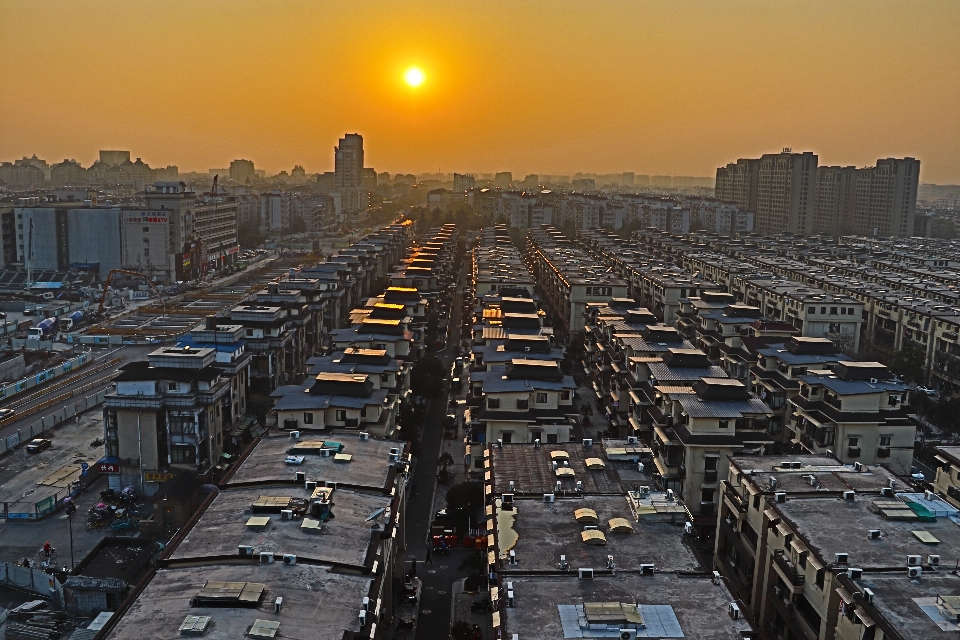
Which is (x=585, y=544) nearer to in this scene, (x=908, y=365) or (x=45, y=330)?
(x=908, y=365)

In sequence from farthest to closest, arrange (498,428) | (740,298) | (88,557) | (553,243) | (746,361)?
(553,243) → (740,298) → (746,361) → (498,428) → (88,557)

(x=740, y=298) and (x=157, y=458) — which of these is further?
(x=740, y=298)

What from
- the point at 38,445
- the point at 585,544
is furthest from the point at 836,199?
the point at 585,544

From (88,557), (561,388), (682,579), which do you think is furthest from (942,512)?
(88,557)

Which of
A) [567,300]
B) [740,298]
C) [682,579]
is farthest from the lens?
[740,298]

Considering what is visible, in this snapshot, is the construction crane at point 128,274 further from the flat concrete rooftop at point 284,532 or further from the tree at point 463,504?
the flat concrete rooftop at point 284,532

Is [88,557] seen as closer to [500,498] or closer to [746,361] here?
[500,498]

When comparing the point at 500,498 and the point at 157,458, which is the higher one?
the point at 500,498
